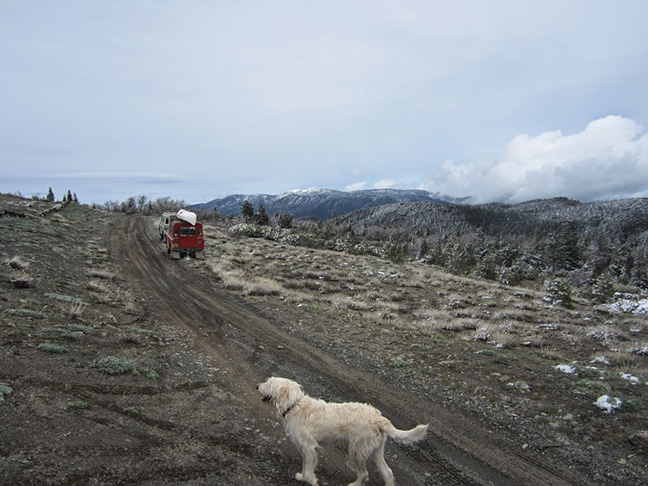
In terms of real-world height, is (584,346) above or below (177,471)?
below

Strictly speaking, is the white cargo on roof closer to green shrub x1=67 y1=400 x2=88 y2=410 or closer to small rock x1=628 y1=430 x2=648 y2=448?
green shrub x1=67 y1=400 x2=88 y2=410

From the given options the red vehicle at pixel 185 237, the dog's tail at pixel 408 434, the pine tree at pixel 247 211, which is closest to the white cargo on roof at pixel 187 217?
the red vehicle at pixel 185 237

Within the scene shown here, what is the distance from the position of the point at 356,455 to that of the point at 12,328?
868 centimetres

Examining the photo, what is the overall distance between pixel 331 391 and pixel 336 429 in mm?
3448

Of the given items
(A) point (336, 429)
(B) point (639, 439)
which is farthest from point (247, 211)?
(B) point (639, 439)

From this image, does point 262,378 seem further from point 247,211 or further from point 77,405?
point 247,211

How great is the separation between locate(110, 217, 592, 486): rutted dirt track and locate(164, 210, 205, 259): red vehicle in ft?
28.4

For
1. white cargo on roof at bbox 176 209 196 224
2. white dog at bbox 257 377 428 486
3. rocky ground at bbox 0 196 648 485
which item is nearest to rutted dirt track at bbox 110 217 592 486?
rocky ground at bbox 0 196 648 485

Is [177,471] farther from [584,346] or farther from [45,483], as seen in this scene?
[584,346]

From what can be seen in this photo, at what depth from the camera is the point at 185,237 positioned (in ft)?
85.5

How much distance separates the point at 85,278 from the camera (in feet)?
53.6

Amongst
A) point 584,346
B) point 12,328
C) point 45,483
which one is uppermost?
point 12,328

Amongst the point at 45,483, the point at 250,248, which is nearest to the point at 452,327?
the point at 45,483

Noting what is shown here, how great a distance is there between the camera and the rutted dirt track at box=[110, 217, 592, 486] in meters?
5.52
